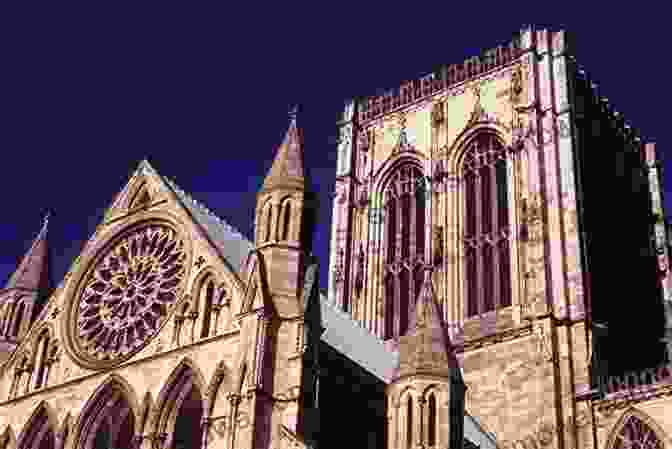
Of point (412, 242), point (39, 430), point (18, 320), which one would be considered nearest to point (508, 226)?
point (412, 242)

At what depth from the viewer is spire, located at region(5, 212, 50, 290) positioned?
37.2 meters

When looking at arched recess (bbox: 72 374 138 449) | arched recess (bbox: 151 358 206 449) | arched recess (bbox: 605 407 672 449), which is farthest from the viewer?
arched recess (bbox: 605 407 672 449)

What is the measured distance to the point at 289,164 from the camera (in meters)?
31.7

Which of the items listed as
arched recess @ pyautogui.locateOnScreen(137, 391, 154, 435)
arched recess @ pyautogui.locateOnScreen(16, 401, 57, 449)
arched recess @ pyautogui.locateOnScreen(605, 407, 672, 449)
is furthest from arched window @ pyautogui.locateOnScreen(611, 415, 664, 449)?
arched recess @ pyautogui.locateOnScreen(16, 401, 57, 449)

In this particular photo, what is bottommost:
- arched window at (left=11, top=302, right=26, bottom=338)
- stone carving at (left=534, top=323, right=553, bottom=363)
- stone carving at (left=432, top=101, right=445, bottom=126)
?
arched window at (left=11, top=302, right=26, bottom=338)

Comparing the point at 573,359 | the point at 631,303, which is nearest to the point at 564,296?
the point at 573,359

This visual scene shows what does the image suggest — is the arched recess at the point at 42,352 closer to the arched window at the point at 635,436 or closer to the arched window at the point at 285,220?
the arched window at the point at 285,220

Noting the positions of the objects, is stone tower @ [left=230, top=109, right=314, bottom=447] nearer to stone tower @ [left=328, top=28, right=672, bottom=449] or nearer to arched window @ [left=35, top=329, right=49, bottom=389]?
arched window @ [left=35, top=329, right=49, bottom=389]

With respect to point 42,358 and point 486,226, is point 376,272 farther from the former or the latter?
point 42,358

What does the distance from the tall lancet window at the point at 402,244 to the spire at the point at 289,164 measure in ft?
56.9

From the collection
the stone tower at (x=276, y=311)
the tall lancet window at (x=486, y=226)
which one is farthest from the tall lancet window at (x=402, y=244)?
the stone tower at (x=276, y=311)

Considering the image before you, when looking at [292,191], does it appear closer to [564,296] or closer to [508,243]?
[564,296]

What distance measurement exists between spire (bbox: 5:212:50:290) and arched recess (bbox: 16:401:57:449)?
18.8 ft

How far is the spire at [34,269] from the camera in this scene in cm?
3725
